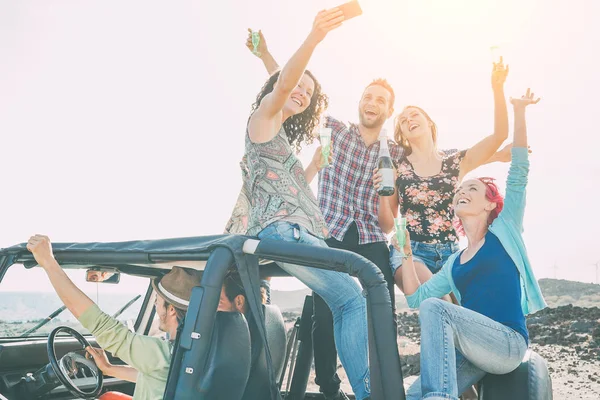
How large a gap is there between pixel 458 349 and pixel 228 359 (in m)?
1.07

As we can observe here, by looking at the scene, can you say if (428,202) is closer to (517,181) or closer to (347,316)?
(517,181)

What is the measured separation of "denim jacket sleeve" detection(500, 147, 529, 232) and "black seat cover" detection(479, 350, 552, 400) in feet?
2.32

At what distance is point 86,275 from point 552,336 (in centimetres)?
2112

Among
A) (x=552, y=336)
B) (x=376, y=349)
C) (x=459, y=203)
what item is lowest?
(x=552, y=336)

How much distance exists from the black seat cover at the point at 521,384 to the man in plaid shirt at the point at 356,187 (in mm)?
1075

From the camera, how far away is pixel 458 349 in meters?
2.79

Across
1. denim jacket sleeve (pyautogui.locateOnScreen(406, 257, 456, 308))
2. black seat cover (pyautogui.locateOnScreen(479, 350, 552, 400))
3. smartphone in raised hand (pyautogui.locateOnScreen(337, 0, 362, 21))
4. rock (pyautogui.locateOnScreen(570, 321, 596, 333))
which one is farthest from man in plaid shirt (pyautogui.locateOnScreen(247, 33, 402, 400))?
rock (pyautogui.locateOnScreen(570, 321, 596, 333))

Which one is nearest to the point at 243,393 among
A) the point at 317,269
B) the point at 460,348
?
the point at 317,269

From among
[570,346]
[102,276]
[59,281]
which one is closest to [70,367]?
A: [102,276]

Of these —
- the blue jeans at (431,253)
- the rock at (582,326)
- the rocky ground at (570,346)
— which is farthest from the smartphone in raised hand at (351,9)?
the rock at (582,326)

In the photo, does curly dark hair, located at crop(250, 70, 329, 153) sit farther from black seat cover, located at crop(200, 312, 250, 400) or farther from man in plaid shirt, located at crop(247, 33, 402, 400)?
black seat cover, located at crop(200, 312, 250, 400)

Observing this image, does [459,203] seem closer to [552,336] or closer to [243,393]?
[243,393]

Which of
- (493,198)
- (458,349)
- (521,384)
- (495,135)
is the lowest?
(521,384)

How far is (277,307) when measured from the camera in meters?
3.54
